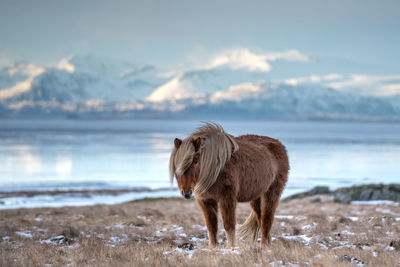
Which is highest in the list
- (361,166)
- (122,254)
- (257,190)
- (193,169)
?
(193,169)

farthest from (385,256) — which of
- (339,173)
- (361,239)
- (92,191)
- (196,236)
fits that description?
(339,173)

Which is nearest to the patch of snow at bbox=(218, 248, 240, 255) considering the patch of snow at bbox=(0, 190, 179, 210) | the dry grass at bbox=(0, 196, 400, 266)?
the dry grass at bbox=(0, 196, 400, 266)

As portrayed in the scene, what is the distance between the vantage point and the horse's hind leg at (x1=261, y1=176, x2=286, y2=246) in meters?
8.73

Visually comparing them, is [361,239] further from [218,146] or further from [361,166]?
[361,166]

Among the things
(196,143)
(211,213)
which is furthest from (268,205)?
(196,143)

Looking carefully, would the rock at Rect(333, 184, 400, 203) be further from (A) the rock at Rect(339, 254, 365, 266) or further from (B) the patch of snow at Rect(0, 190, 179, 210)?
(A) the rock at Rect(339, 254, 365, 266)

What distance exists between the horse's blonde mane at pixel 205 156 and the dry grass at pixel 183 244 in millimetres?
1177

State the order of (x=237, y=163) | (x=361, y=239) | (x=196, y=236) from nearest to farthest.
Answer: (x=237, y=163), (x=361, y=239), (x=196, y=236)

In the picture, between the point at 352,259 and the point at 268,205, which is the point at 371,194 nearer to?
the point at 268,205

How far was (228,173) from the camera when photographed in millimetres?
7371

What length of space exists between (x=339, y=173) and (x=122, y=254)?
47.5 m

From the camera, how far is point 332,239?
10.1 metres

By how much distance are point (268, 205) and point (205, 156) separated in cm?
230

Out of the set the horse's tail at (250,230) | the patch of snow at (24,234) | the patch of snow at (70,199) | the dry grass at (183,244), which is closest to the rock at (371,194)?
the patch of snow at (70,199)
